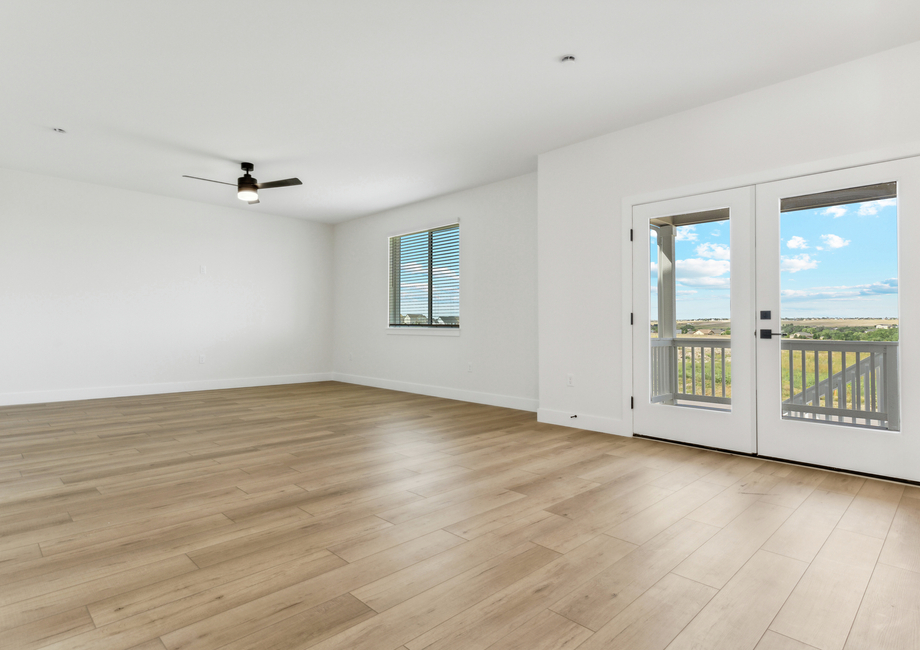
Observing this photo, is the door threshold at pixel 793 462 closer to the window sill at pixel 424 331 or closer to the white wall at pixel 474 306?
the white wall at pixel 474 306

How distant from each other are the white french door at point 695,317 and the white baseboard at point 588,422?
129 millimetres

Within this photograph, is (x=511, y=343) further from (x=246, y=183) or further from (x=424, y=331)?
(x=246, y=183)

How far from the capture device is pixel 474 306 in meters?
6.07

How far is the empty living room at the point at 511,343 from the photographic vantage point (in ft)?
5.45

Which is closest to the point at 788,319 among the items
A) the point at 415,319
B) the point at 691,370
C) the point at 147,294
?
the point at 691,370

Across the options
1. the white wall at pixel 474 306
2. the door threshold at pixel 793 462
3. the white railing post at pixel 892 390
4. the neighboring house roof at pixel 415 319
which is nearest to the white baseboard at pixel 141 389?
the white wall at pixel 474 306

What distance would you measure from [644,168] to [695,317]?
4.24 ft

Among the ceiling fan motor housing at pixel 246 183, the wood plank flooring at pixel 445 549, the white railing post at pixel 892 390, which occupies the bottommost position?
the wood plank flooring at pixel 445 549

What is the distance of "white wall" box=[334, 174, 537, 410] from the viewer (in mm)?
5508

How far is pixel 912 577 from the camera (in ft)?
5.82

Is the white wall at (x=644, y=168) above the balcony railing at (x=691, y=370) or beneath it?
above

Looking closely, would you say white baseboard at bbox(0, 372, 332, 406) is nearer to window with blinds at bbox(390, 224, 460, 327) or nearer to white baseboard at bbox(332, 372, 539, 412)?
white baseboard at bbox(332, 372, 539, 412)

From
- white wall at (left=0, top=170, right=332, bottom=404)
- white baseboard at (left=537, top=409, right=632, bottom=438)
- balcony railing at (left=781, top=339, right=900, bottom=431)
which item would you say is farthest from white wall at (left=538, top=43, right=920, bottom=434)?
white wall at (left=0, top=170, right=332, bottom=404)

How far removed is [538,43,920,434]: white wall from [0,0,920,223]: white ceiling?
14 cm
